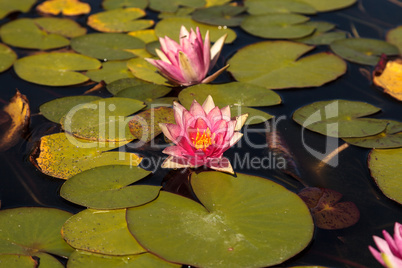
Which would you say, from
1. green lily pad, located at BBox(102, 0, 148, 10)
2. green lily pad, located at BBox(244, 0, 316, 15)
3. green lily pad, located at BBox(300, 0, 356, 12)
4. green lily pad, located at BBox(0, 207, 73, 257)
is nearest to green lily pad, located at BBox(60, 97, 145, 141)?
green lily pad, located at BBox(0, 207, 73, 257)

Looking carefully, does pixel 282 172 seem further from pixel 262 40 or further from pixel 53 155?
pixel 262 40

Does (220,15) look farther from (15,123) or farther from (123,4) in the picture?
(15,123)

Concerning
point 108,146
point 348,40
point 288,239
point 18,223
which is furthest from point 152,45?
point 288,239

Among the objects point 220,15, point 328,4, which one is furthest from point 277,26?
point 328,4

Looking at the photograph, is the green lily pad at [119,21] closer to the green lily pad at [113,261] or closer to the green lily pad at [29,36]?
the green lily pad at [29,36]

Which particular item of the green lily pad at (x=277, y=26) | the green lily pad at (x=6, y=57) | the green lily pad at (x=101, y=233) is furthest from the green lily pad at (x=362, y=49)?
the green lily pad at (x=6, y=57)

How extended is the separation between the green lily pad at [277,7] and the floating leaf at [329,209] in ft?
8.87

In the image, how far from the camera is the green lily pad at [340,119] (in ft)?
9.58

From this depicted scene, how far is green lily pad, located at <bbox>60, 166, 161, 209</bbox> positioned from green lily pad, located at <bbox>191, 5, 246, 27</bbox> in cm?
233

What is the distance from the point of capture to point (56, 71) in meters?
→ 3.70

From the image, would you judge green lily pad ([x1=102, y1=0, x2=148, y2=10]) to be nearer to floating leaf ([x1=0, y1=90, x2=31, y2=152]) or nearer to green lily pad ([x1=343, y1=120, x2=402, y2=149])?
floating leaf ([x1=0, y1=90, x2=31, y2=152])

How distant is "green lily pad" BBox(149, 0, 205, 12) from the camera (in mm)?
4758

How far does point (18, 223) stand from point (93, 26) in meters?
2.70

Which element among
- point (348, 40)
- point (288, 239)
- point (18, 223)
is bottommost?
point (18, 223)
